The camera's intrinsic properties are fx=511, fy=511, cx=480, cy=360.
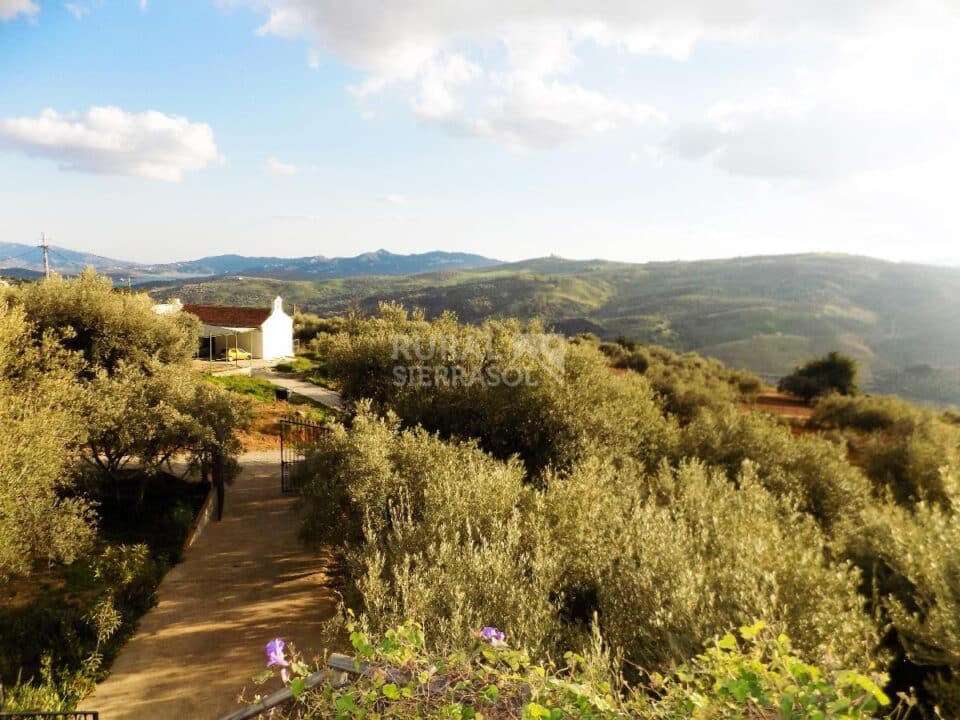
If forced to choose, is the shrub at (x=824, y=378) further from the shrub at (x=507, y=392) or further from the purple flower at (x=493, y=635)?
the purple flower at (x=493, y=635)

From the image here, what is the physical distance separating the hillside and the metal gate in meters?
71.0

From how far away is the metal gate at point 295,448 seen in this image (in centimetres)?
1282

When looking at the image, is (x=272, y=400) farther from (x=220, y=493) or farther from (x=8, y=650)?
(x=8, y=650)

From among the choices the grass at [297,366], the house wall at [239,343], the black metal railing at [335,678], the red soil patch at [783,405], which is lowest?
the red soil patch at [783,405]

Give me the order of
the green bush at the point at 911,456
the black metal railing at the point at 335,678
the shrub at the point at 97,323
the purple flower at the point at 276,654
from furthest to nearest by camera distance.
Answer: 1. the shrub at the point at 97,323
2. the green bush at the point at 911,456
3. the black metal railing at the point at 335,678
4. the purple flower at the point at 276,654

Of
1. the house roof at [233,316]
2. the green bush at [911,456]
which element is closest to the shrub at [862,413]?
the green bush at [911,456]

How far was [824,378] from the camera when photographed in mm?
39531

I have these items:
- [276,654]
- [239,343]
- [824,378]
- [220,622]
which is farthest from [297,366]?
[824,378]

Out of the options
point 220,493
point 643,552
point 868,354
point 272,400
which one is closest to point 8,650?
point 220,493

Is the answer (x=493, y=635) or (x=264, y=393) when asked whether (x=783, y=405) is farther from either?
(x=493, y=635)

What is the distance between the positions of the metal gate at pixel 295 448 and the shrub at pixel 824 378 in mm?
35284

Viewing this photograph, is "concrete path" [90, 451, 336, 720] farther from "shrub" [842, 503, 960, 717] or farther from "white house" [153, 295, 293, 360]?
"white house" [153, 295, 293, 360]

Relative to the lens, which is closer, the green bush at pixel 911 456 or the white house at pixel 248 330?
the green bush at pixel 911 456

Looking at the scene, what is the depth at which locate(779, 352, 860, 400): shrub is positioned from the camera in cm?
3812
